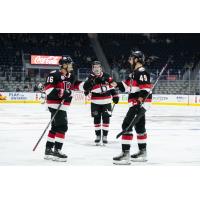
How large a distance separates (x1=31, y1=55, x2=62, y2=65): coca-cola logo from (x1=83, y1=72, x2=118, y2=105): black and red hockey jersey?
1232 cm

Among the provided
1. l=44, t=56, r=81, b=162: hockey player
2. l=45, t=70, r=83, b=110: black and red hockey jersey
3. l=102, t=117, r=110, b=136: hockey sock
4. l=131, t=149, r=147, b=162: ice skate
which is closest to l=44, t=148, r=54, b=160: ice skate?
l=44, t=56, r=81, b=162: hockey player

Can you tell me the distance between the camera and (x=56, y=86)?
17.1 feet

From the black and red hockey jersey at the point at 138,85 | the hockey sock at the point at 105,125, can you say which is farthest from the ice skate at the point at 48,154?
the hockey sock at the point at 105,125

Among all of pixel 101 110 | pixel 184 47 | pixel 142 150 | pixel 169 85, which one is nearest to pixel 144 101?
pixel 142 150

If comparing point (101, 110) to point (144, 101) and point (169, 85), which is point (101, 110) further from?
point (169, 85)

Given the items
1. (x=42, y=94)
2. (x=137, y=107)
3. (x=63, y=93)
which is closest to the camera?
(x=137, y=107)

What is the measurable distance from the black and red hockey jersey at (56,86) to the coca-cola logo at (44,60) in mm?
13693

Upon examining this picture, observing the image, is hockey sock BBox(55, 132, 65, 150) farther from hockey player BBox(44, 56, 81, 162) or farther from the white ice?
the white ice

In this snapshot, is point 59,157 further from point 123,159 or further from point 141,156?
point 141,156

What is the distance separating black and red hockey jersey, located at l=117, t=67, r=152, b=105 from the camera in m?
5.03

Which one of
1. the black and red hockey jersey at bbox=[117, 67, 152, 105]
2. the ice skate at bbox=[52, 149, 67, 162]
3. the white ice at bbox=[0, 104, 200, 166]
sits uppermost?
the black and red hockey jersey at bbox=[117, 67, 152, 105]

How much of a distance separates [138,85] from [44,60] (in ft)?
47.7

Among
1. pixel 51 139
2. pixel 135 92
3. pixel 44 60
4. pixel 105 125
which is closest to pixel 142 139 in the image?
pixel 135 92

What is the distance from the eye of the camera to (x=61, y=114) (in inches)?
206
